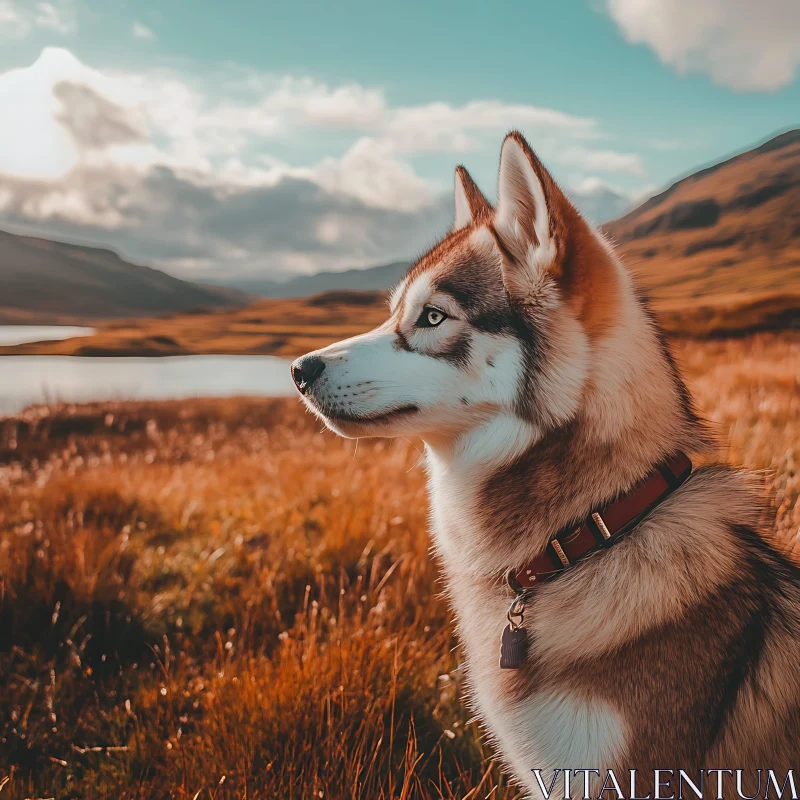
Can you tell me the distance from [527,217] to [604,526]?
1.14m

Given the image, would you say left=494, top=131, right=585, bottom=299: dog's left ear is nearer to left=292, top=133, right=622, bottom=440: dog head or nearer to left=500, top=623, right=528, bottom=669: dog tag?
left=292, top=133, right=622, bottom=440: dog head

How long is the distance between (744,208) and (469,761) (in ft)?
161

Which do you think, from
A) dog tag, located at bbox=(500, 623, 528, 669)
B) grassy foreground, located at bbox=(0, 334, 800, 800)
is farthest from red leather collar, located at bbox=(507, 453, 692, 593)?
grassy foreground, located at bbox=(0, 334, 800, 800)

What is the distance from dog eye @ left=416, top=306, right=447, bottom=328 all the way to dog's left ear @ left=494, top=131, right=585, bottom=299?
0.95ft

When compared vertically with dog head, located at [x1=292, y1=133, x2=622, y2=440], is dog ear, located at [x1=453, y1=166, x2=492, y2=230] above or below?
above

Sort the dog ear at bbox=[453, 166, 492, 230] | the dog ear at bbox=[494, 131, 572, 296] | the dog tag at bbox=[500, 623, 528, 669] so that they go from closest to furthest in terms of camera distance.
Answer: the dog tag at bbox=[500, 623, 528, 669]
the dog ear at bbox=[494, 131, 572, 296]
the dog ear at bbox=[453, 166, 492, 230]

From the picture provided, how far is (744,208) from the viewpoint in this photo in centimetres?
4256

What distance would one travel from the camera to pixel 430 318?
2.41 meters

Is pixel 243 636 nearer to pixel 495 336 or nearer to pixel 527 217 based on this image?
pixel 495 336

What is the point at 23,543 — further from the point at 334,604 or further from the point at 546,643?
the point at 546,643

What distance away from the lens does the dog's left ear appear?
206 cm

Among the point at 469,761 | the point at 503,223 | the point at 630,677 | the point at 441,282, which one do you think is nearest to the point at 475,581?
the point at 630,677

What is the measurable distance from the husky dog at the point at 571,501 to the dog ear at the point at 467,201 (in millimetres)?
450

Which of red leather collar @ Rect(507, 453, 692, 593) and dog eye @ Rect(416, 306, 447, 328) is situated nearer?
red leather collar @ Rect(507, 453, 692, 593)
